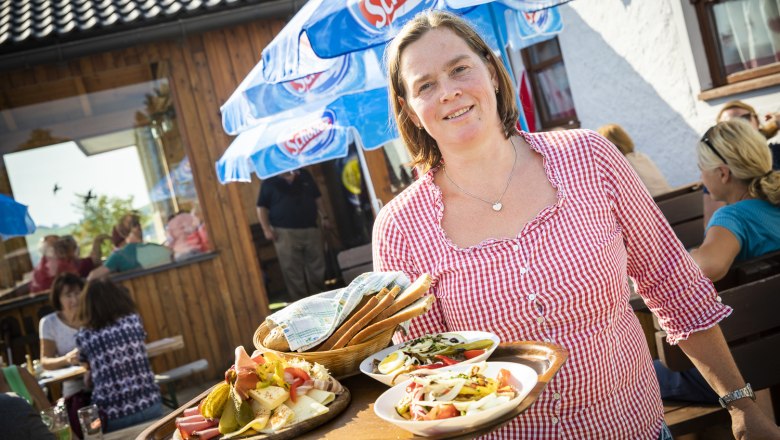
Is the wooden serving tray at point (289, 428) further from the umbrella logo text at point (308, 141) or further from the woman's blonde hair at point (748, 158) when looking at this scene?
the umbrella logo text at point (308, 141)

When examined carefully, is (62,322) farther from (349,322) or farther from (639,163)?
(349,322)

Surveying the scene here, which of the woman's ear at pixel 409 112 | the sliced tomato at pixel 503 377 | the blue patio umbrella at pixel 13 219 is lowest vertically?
the sliced tomato at pixel 503 377

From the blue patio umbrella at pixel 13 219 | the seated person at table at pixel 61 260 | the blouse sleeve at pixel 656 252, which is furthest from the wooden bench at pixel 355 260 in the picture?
the blouse sleeve at pixel 656 252

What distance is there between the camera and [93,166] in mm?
9836

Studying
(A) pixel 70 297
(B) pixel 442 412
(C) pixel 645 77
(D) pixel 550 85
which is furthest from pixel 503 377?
A: (D) pixel 550 85

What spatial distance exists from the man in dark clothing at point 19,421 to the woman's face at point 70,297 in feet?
14.4

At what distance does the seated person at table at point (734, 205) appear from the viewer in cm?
351

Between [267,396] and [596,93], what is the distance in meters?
8.88

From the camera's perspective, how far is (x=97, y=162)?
9.84 metres

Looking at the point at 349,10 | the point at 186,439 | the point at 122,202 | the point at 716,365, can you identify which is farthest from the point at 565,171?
the point at 122,202

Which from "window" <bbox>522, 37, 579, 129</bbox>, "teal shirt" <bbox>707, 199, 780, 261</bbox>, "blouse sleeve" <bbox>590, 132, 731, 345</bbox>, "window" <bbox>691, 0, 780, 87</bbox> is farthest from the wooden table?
"window" <bbox>522, 37, 579, 129</bbox>

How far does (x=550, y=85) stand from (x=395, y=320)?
33.5 feet

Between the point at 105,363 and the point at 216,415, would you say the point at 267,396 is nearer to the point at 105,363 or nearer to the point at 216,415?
the point at 216,415

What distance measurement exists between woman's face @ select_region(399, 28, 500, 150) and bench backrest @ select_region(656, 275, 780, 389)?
1505mm
